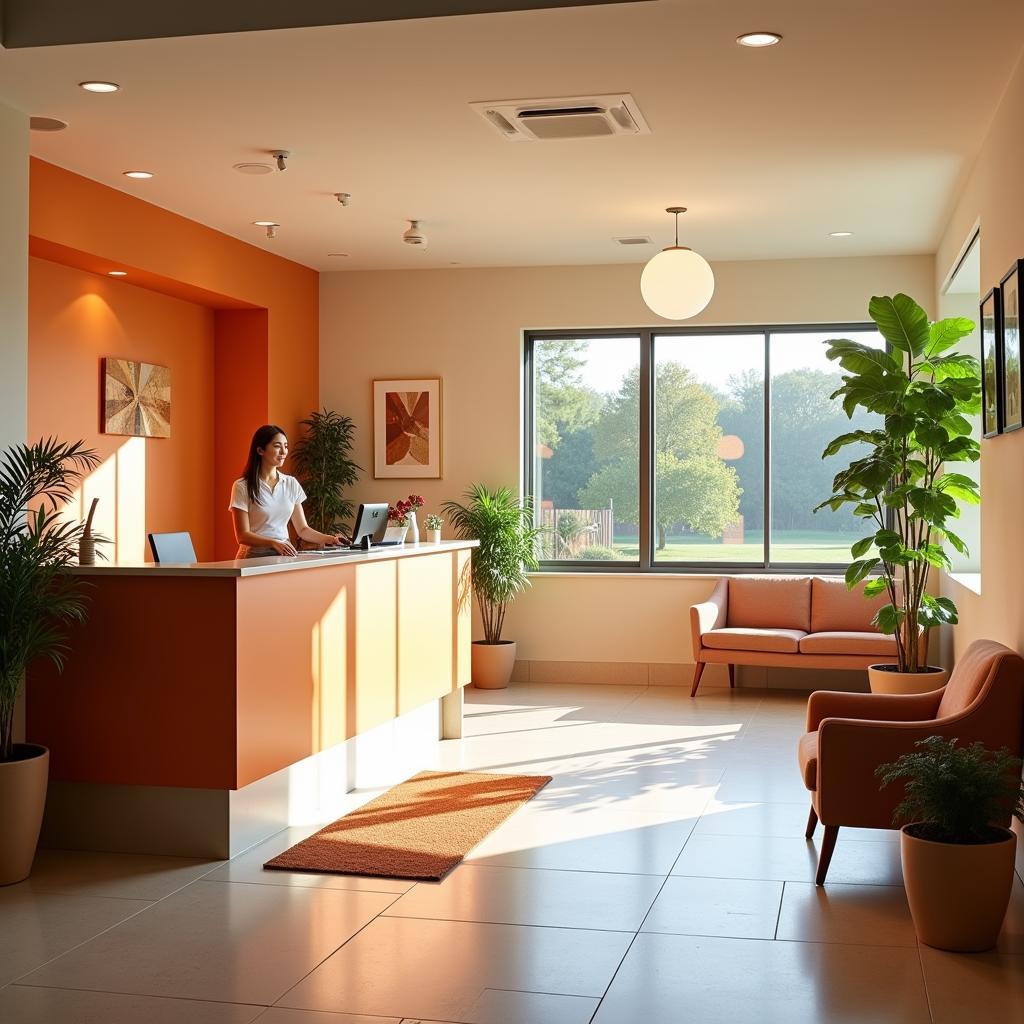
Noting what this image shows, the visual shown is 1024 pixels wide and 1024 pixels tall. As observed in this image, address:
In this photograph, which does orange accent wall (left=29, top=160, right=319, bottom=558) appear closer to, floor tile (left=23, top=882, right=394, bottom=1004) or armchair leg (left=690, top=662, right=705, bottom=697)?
armchair leg (left=690, top=662, right=705, bottom=697)

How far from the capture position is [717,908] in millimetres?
4016

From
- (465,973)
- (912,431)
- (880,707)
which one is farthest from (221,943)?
(912,431)

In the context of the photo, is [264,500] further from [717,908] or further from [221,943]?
[717,908]

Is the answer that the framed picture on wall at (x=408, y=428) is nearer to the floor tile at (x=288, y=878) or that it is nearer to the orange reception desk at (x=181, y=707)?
the orange reception desk at (x=181, y=707)

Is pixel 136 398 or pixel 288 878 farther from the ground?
pixel 136 398

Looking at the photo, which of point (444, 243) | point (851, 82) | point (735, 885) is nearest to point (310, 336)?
point (444, 243)

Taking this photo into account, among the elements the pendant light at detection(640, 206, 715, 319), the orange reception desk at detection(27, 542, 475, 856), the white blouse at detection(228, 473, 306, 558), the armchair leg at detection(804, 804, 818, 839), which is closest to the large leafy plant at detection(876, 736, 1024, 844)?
the armchair leg at detection(804, 804, 818, 839)

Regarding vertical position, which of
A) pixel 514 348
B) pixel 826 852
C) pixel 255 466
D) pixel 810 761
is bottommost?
pixel 826 852

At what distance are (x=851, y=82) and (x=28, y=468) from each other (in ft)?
11.5

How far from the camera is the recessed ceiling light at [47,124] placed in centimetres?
543

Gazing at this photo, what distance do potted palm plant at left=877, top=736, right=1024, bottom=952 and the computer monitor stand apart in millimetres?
3083

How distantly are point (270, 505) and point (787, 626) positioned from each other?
3.91 metres

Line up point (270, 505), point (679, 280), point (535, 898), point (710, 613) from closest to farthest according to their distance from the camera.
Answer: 1. point (535, 898)
2. point (270, 505)
3. point (679, 280)
4. point (710, 613)

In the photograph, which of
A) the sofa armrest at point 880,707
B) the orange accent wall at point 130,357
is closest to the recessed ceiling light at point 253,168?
the orange accent wall at point 130,357
